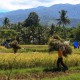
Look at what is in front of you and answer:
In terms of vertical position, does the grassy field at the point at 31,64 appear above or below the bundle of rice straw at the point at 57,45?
below

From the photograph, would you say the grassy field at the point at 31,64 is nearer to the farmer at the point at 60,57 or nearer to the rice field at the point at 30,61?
the rice field at the point at 30,61

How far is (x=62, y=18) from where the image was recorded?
122188mm

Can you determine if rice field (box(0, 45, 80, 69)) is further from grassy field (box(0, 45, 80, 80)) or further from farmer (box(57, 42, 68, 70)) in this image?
farmer (box(57, 42, 68, 70))

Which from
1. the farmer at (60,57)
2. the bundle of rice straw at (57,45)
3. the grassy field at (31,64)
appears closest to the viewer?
the grassy field at (31,64)

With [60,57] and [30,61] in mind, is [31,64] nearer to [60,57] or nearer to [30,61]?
[30,61]

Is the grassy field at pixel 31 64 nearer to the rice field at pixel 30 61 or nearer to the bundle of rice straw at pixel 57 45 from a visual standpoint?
the rice field at pixel 30 61

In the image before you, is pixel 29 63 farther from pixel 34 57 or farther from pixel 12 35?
pixel 12 35

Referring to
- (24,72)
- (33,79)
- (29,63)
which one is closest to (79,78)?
(33,79)

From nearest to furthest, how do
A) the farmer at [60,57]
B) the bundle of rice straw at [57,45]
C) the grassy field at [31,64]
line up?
the grassy field at [31,64] → the farmer at [60,57] → the bundle of rice straw at [57,45]

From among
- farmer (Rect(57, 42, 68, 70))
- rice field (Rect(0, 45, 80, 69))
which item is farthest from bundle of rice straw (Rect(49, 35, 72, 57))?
rice field (Rect(0, 45, 80, 69))

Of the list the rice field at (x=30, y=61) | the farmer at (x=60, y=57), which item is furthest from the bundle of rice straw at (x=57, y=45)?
the rice field at (x=30, y=61)

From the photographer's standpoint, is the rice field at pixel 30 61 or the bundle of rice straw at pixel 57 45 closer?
the rice field at pixel 30 61

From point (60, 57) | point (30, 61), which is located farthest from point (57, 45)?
point (30, 61)

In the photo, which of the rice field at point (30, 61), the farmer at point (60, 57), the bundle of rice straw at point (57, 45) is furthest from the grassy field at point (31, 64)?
the bundle of rice straw at point (57, 45)
